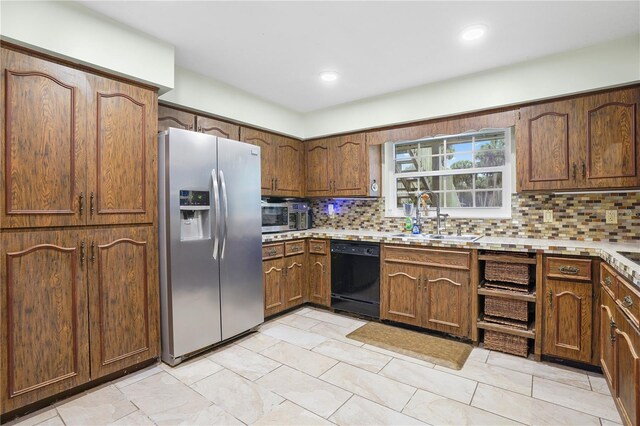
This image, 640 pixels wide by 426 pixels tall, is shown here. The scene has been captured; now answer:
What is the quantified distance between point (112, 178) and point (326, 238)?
2.17 metres

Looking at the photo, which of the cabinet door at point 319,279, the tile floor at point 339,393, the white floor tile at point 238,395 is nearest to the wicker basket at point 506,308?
the tile floor at point 339,393

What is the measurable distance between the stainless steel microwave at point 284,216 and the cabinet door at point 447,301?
1.75m

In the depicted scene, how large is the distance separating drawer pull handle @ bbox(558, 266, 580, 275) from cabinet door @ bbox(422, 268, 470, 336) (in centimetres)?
66

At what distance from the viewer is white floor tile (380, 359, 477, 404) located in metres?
2.08

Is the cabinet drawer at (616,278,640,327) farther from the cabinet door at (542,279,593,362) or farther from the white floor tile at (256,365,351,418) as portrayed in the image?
the white floor tile at (256,365,351,418)

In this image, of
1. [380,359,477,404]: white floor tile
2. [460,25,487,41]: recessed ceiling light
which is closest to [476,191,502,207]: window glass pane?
[460,25,487,41]: recessed ceiling light

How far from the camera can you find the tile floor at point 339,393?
183 cm

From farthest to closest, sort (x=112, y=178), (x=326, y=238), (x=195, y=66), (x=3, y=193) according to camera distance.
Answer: (x=326, y=238)
(x=195, y=66)
(x=112, y=178)
(x=3, y=193)

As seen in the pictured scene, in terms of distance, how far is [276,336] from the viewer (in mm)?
3016

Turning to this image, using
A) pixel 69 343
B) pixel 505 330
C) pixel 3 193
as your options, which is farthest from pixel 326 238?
pixel 3 193

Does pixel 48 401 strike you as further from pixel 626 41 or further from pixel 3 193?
pixel 626 41

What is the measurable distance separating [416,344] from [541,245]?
4.19 ft

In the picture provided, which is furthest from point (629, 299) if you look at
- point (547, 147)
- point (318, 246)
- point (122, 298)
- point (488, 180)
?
point (122, 298)

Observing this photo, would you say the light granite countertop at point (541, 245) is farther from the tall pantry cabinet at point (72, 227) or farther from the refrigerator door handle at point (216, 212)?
the tall pantry cabinet at point (72, 227)
